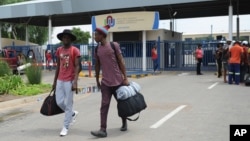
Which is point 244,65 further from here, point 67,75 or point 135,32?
point 135,32

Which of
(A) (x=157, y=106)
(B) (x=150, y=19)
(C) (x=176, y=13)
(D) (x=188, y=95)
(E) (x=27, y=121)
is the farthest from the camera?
(C) (x=176, y=13)

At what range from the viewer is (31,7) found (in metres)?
28.7

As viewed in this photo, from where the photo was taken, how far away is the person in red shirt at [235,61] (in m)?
15.8

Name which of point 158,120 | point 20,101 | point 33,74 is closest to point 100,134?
point 158,120

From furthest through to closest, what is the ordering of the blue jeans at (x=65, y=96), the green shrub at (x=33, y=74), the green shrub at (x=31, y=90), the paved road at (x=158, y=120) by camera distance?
the green shrub at (x=33, y=74) → the green shrub at (x=31, y=90) → the blue jeans at (x=65, y=96) → the paved road at (x=158, y=120)

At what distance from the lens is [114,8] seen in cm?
2531

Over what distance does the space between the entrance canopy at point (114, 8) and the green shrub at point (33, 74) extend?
1034 cm

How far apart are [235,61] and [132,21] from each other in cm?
984

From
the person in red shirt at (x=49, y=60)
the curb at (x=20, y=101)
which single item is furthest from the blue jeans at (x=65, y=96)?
the person in red shirt at (x=49, y=60)

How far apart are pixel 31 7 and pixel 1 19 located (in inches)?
171

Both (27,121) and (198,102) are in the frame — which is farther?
(198,102)

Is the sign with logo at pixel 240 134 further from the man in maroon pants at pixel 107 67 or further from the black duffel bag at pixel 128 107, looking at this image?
the man in maroon pants at pixel 107 67

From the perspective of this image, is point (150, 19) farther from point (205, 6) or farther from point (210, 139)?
point (210, 139)

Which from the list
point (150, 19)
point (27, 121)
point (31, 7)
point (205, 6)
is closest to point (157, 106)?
point (27, 121)
